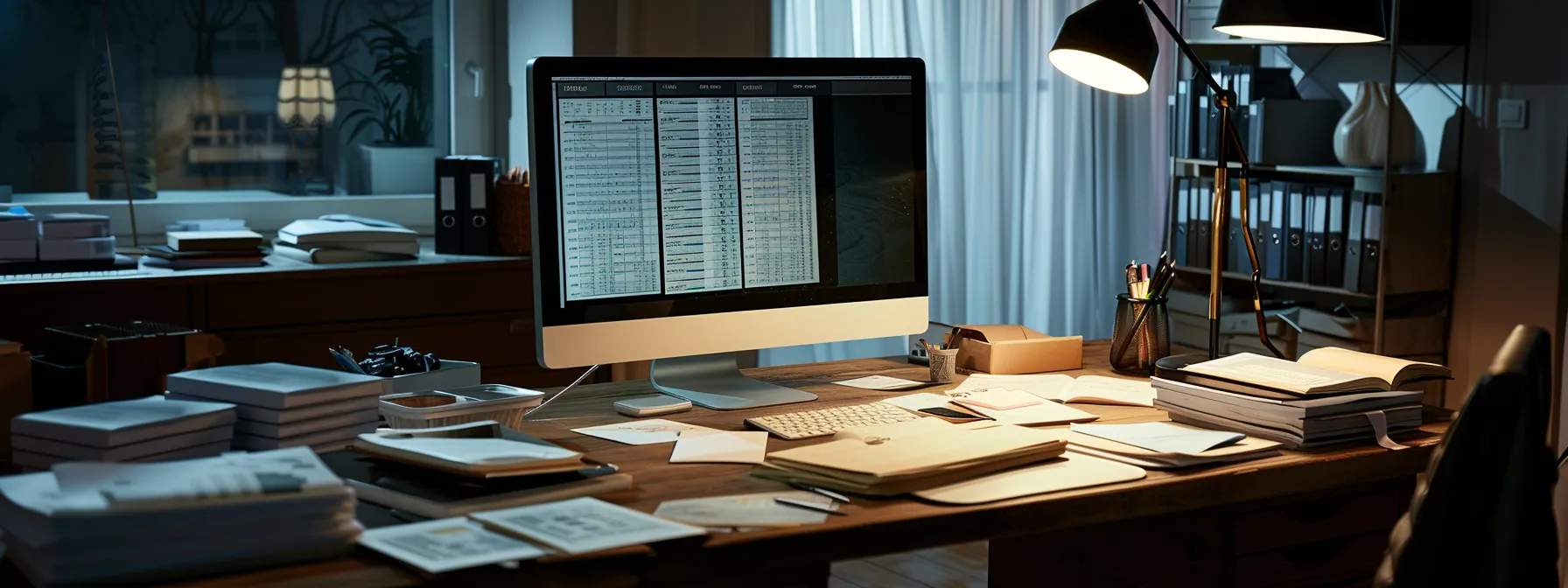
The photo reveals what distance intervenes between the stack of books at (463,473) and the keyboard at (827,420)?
1.03 feet

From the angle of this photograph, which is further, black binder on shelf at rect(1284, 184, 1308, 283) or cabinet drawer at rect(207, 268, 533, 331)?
black binder on shelf at rect(1284, 184, 1308, 283)

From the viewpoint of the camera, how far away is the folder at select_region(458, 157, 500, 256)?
331 cm

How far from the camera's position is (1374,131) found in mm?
3727

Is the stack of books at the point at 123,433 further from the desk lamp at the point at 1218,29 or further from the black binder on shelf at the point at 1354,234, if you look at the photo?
the black binder on shelf at the point at 1354,234

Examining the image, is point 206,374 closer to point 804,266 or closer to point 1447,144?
point 804,266

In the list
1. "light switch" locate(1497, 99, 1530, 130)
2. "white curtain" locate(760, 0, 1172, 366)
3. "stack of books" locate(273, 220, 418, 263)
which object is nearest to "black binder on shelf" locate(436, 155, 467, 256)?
"stack of books" locate(273, 220, 418, 263)

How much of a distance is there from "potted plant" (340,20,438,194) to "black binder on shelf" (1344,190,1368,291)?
2.51 m

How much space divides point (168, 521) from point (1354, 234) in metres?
3.38

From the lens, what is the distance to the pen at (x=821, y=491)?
1.41 metres

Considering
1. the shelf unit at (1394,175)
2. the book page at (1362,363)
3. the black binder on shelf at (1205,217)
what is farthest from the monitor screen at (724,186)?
the black binder on shelf at (1205,217)

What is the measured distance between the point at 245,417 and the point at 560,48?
2340mm

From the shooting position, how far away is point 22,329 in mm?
2762

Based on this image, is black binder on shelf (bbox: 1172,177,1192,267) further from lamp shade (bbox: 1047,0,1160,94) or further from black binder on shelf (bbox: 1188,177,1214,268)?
lamp shade (bbox: 1047,0,1160,94)

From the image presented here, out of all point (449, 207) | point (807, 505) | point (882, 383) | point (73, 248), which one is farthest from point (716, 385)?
point (73, 248)
